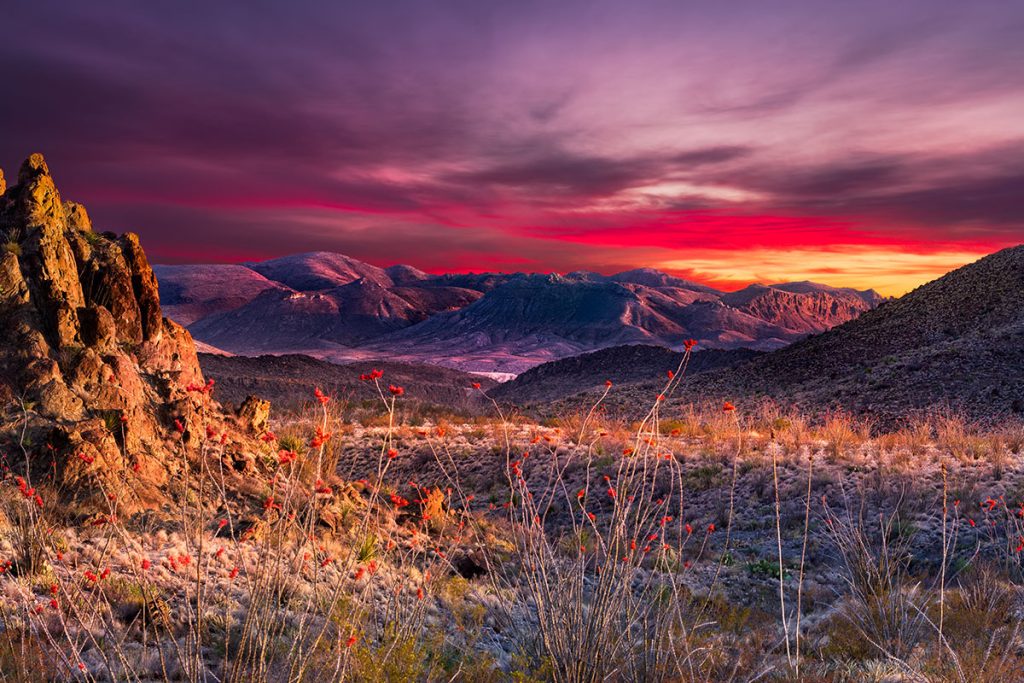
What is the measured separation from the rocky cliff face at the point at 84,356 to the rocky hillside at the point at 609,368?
153ft

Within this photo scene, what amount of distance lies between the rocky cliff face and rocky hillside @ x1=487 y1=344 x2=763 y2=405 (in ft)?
153

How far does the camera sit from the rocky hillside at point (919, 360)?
24.9 metres

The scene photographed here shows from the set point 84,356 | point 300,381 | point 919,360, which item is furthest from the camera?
point 300,381

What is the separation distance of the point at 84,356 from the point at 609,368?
2280 inches

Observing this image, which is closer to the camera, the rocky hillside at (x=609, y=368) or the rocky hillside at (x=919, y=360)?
the rocky hillside at (x=919, y=360)

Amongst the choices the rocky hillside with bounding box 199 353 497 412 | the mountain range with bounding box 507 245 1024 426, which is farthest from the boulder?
the mountain range with bounding box 507 245 1024 426

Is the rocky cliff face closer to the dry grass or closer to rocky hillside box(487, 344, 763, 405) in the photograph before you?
the dry grass

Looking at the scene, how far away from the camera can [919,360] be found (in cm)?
2950

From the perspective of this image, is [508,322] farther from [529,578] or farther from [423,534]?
[529,578]

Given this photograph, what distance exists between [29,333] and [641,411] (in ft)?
83.4

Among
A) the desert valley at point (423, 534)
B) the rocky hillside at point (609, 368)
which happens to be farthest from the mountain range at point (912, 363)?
the desert valley at point (423, 534)

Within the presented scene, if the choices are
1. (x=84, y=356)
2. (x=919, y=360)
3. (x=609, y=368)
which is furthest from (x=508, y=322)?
(x=84, y=356)

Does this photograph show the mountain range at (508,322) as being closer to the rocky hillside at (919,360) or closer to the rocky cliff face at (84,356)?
the rocky hillside at (919,360)

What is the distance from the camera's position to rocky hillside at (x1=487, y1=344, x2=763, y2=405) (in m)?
58.2
